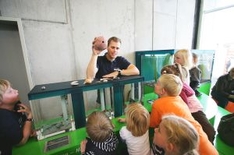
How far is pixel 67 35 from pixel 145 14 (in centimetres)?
184

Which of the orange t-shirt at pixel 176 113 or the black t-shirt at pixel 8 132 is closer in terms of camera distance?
the black t-shirt at pixel 8 132

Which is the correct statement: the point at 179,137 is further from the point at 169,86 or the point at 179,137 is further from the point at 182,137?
the point at 169,86

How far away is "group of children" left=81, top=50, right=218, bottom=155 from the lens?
0.90 meters

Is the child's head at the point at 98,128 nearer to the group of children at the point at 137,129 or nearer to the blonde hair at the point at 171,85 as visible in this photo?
the group of children at the point at 137,129

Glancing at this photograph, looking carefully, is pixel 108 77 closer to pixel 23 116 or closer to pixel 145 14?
pixel 23 116

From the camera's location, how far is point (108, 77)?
1.45 metres

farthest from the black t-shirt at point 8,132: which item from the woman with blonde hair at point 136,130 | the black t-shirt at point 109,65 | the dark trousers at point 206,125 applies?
the dark trousers at point 206,125

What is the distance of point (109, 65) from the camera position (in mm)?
1872

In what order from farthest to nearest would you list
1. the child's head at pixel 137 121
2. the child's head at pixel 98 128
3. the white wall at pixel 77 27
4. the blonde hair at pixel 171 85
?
the white wall at pixel 77 27, the blonde hair at pixel 171 85, the child's head at pixel 137 121, the child's head at pixel 98 128

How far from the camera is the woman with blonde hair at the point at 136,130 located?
3.75ft

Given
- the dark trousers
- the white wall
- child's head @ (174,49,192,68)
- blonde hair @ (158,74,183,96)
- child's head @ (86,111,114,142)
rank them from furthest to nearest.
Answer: child's head @ (174,49,192,68)
the white wall
the dark trousers
blonde hair @ (158,74,183,96)
child's head @ (86,111,114,142)

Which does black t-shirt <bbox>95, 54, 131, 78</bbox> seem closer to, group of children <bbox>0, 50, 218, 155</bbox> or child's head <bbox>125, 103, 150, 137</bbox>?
group of children <bbox>0, 50, 218, 155</bbox>

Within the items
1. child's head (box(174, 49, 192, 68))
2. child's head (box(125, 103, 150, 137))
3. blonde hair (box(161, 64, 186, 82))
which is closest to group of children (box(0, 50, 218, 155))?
child's head (box(125, 103, 150, 137))

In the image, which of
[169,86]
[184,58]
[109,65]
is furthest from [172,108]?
[184,58]
